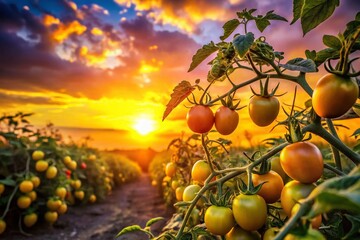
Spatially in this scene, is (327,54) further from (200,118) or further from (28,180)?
(28,180)

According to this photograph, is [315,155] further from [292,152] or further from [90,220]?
[90,220]

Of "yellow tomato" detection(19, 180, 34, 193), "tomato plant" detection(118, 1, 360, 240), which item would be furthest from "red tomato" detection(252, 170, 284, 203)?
"yellow tomato" detection(19, 180, 34, 193)

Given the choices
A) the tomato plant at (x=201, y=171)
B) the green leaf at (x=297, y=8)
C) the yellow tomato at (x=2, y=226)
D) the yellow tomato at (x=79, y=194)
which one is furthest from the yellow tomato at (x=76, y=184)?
the green leaf at (x=297, y=8)

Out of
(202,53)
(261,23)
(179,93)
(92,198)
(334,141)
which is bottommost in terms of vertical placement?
(92,198)

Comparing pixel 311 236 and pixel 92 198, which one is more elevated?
pixel 311 236

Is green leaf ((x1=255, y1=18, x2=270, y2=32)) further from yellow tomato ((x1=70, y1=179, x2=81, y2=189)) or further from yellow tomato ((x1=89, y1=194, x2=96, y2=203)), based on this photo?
yellow tomato ((x1=89, y1=194, x2=96, y2=203))

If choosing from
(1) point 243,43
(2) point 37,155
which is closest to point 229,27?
(1) point 243,43

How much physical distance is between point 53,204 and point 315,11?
163 inches

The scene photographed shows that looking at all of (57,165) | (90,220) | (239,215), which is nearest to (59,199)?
(57,165)

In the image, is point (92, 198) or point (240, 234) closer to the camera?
point (240, 234)

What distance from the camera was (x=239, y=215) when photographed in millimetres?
751

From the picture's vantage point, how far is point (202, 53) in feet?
3.07

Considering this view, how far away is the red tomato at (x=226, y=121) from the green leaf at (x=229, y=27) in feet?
0.71

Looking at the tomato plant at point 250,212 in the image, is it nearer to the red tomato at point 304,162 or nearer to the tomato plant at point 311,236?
the red tomato at point 304,162
